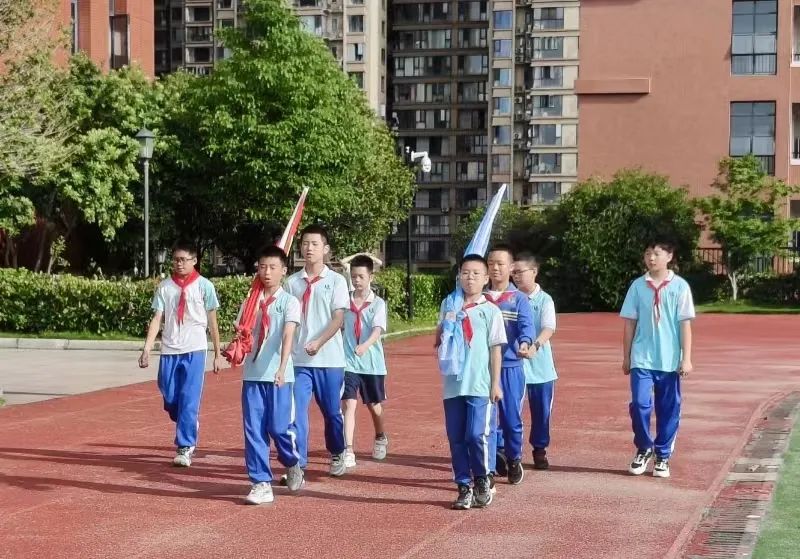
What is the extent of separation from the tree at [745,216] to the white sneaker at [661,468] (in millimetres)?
29388

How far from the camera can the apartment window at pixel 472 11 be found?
3760 inches

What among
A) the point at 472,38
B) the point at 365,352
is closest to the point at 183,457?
the point at 365,352

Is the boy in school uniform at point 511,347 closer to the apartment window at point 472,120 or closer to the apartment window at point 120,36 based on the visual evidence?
the apartment window at point 120,36

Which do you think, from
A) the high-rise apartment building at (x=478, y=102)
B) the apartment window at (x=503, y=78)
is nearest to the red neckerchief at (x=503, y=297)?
the high-rise apartment building at (x=478, y=102)

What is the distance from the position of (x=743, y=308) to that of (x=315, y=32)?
62.0 meters

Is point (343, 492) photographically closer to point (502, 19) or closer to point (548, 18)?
point (548, 18)

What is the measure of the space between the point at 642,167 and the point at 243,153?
1581 cm

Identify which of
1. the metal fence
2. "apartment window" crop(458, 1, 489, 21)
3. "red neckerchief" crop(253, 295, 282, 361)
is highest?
"apartment window" crop(458, 1, 489, 21)

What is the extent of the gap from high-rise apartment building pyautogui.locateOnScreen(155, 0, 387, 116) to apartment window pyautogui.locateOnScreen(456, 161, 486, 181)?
755 cm

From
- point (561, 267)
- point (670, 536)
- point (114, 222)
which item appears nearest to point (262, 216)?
point (114, 222)

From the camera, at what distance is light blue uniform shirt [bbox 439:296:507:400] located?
7.91m

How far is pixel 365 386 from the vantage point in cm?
996

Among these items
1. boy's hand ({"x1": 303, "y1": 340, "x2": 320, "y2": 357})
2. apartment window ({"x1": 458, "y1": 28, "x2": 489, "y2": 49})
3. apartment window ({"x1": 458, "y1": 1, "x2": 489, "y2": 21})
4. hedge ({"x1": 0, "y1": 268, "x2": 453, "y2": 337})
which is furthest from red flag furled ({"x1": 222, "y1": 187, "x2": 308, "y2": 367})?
apartment window ({"x1": 458, "y1": 1, "x2": 489, "y2": 21})

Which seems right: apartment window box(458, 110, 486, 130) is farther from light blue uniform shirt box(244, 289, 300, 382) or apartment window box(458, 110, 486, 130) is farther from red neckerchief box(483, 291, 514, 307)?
light blue uniform shirt box(244, 289, 300, 382)
